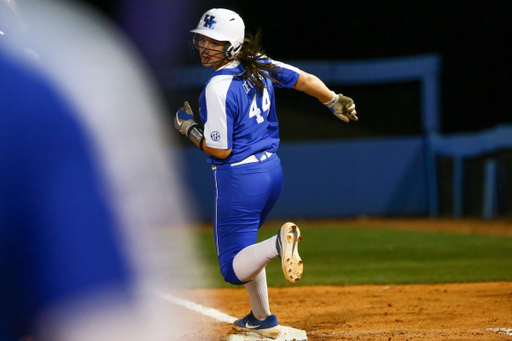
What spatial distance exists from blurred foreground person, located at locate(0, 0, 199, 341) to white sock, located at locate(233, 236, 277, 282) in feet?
6.39

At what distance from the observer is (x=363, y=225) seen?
12719mm

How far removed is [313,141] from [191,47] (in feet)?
39.5

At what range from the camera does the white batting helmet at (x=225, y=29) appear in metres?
2.93

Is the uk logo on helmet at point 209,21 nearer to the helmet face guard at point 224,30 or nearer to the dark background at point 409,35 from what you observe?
the helmet face guard at point 224,30

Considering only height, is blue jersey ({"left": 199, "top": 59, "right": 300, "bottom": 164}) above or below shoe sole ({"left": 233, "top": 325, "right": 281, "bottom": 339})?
above

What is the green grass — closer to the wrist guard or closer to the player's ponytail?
the wrist guard

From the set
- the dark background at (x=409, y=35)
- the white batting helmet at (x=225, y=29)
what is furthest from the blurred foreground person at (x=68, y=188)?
the dark background at (x=409, y=35)

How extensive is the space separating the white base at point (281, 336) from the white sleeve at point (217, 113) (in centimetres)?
116

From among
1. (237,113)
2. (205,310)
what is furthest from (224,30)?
(205,310)

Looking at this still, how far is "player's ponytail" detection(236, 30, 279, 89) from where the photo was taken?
2990mm

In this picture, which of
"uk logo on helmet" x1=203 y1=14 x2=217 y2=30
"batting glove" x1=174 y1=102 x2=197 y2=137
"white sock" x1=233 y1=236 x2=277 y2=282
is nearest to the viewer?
"white sock" x1=233 y1=236 x2=277 y2=282

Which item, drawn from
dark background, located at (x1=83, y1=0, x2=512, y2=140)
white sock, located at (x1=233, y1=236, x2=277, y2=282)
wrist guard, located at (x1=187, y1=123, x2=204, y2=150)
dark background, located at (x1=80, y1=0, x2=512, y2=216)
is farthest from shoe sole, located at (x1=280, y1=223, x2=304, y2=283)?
dark background, located at (x1=83, y1=0, x2=512, y2=140)

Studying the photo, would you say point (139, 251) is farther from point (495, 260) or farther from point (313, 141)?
point (313, 141)

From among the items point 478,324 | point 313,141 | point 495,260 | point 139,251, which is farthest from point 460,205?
point 139,251
